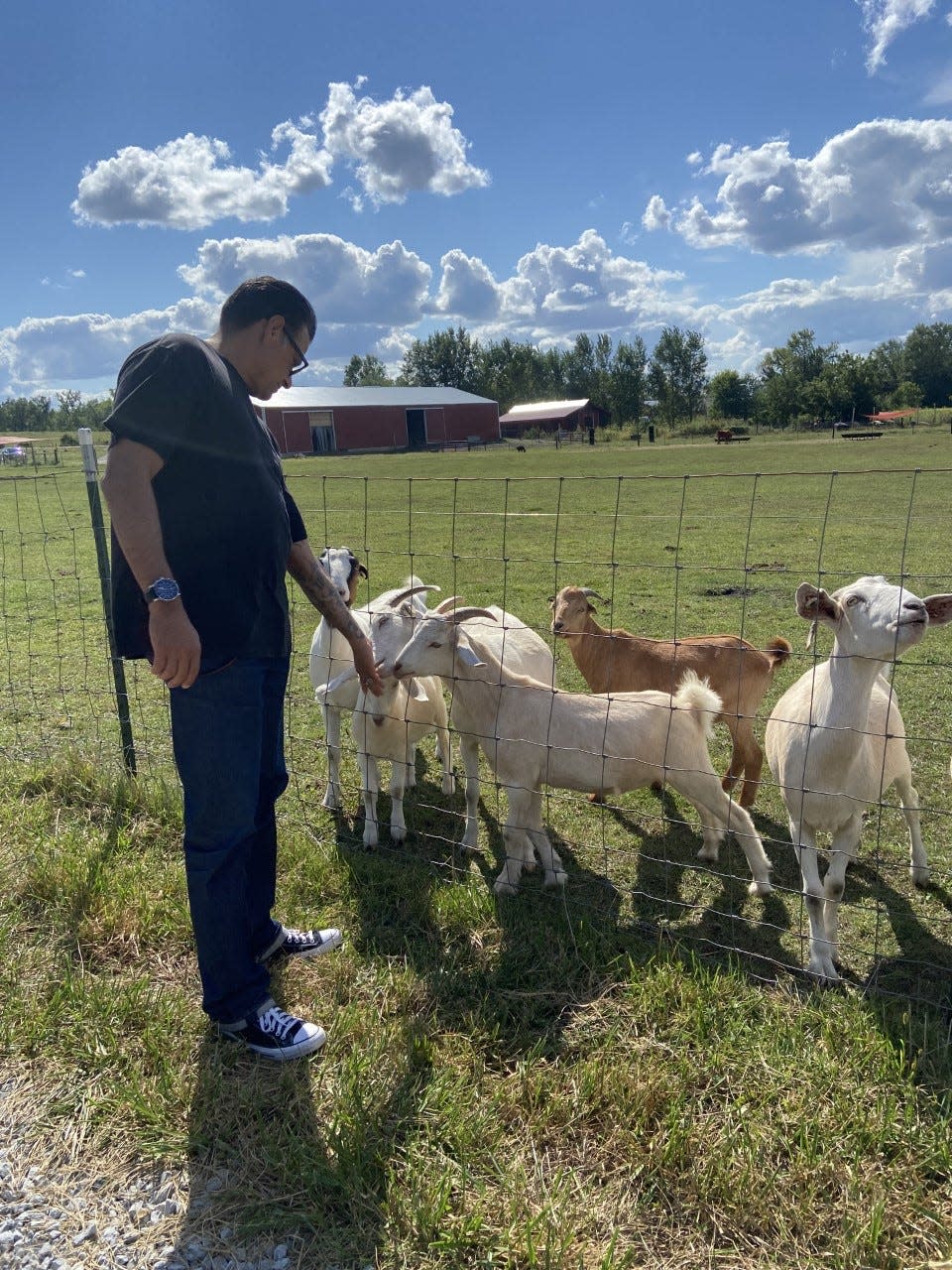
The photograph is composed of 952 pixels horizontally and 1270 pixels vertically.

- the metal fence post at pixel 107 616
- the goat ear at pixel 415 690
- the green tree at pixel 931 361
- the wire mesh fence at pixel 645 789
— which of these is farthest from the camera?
the green tree at pixel 931 361

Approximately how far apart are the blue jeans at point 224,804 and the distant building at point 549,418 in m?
73.3

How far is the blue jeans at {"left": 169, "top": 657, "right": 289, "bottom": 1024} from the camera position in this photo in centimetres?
293

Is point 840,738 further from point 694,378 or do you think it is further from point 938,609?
point 694,378

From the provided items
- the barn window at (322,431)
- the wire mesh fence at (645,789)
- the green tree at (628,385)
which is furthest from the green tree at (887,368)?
the wire mesh fence at (645,789)

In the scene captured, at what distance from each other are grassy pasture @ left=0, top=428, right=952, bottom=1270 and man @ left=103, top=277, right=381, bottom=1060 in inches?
15.7

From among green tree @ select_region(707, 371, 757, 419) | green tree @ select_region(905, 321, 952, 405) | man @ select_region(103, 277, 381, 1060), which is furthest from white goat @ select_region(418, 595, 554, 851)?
green tree @ select_region(905, 321, 952, 405)

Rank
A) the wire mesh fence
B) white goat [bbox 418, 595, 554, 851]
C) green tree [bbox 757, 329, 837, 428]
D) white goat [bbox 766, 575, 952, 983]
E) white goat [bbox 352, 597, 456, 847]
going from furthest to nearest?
green tree [bbox 757, 329, 837, 428] → white goat [bbox 352, 597, 456, 847] → white goat [bbox 418, 595, 554, 851] → the wire mesh fence → white goat [bbox 766, 575, 952, 983]

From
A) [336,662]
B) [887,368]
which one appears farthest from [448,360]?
[336,662]

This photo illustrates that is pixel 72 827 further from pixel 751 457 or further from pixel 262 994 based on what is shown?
pixel 751 457

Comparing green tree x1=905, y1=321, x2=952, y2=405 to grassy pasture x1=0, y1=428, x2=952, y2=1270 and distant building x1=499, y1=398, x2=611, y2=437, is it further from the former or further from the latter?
grassy pasture x1=0, y1=428, x2=952, y2=1270

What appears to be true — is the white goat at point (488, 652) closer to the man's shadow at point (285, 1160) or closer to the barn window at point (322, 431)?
the man's shadow at point (285, 1160)

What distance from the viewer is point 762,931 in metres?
3.97

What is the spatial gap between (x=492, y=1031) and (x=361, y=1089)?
0.56 metres

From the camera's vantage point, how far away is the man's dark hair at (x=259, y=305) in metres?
2.89
